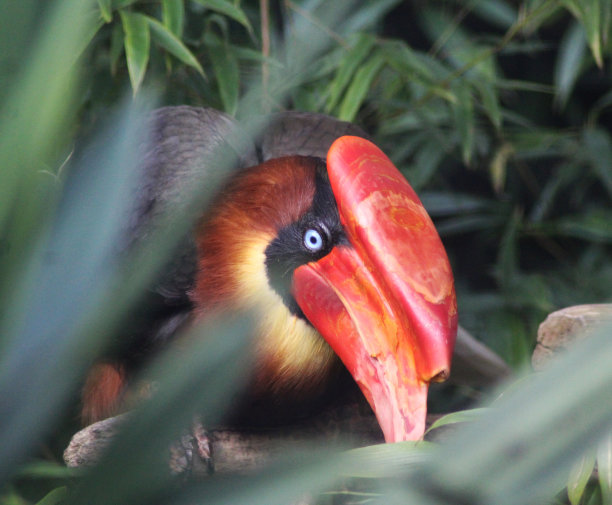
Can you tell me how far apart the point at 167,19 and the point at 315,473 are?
1.08 metres

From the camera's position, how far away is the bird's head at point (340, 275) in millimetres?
813

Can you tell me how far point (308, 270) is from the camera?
3.26ft

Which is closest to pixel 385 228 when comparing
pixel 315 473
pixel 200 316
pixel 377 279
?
pixel 377 279

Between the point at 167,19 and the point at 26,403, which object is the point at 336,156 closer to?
the point at 167,19

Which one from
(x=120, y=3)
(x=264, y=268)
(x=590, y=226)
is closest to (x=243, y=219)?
(x=264, y=268)

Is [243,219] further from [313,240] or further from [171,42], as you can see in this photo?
[171,42]

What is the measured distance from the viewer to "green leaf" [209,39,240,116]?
54.4 inches

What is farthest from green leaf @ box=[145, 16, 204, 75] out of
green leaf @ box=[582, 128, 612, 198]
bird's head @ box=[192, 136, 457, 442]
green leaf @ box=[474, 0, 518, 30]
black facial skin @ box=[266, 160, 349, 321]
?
green leaf @ box=[582, 128, 612, 198]

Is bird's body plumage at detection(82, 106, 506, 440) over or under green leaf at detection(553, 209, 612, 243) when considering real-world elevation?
over

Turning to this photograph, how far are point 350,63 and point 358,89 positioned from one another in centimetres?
5

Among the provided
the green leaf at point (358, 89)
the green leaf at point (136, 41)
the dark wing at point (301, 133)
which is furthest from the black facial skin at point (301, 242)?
the green leaf at point (358, 89)

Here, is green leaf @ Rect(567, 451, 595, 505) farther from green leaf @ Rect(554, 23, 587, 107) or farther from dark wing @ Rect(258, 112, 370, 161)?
green leaf @ Rect(554, 23, 587, 107)

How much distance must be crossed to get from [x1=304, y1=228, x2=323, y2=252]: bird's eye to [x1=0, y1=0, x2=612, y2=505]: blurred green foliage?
19 centimetres

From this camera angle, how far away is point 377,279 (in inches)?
36.0
